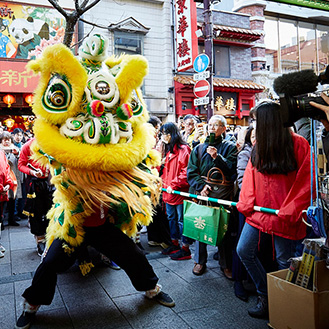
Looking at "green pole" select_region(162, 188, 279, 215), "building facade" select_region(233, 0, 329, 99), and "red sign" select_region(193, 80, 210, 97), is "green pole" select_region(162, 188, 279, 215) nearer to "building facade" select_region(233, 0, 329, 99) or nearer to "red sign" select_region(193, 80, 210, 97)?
"red sign" select_region(193, 80, 210, 97)

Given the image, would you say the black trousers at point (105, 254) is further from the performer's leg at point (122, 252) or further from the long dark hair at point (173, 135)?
the long dark hair at point (173, 135)

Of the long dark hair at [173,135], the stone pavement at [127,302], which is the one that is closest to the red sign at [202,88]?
the long dark hair at [173,135]

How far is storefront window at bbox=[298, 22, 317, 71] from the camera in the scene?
17797mm

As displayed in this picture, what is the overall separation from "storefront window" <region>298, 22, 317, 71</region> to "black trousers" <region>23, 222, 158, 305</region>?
17805 mm

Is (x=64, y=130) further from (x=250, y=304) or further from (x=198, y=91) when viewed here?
(x=198, y=91)

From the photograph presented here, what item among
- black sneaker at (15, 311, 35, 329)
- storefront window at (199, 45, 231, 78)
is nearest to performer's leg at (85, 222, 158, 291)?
black sneaker at (15, 311, 35, 329)

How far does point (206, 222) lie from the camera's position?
3.52 meters

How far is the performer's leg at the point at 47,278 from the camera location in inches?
108

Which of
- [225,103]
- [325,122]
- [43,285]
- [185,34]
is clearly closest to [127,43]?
[185,34]

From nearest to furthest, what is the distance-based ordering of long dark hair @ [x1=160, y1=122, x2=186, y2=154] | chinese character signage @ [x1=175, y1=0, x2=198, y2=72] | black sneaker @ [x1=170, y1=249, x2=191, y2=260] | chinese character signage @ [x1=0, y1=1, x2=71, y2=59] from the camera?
black sneaker @ [x1=170, y1=249, x2=191, y2=260]
long dark hair @ [x1=160, y1=122, x2=186, y2=154]
chinese character signage @ [x1=0, y1=1, x2=71, y2=59]
chinese character signage @ [x1=175, y1=0, x2=198, y2=72]

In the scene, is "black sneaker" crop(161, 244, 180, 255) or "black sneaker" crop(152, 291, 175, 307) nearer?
"black sneaker" crop(152, 291, 175, 307)

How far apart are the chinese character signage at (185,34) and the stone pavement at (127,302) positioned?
941 centimetres

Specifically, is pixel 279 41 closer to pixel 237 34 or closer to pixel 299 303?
pixel 237 34

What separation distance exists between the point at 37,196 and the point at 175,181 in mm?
1939
